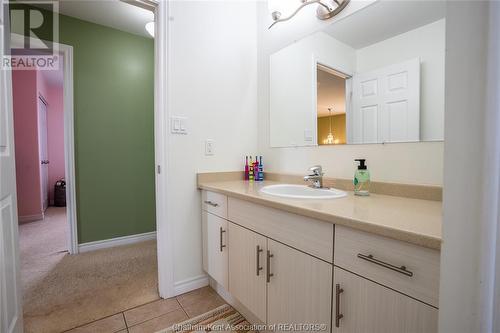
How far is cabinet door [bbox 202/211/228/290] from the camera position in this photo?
1439 mm

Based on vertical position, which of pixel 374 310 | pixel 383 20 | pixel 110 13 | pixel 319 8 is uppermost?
pixel 110 13

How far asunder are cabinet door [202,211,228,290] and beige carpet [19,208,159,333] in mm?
440

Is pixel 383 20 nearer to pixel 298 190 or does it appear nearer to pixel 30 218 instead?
pixel 298 190

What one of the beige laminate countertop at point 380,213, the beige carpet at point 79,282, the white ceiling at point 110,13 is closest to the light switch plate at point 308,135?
the beige laminate countertop at point 380,213

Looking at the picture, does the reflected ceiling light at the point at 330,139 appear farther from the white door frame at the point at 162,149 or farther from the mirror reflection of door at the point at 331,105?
the white door frame at the point at 162,149

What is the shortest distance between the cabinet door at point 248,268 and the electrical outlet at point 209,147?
59 cm

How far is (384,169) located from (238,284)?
984mm

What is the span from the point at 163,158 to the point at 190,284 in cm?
90

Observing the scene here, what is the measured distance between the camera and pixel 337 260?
804 millimetres

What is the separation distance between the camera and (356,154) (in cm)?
133

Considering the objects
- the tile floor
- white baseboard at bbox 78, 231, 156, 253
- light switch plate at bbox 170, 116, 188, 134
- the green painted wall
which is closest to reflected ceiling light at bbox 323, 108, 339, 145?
light switch plate at bbox 170, 116, 188, 134

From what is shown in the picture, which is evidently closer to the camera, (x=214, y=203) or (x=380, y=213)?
(x=380, y=213)

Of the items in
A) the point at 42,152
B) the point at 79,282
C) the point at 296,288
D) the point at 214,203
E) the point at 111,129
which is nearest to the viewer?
the point at 296,288
